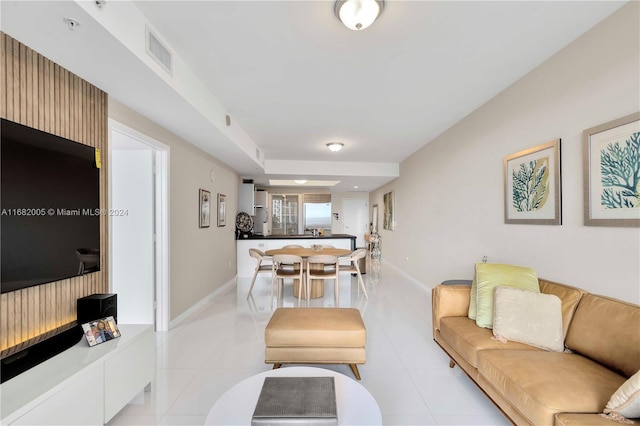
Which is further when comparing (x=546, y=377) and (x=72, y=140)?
(x=72, y=140)

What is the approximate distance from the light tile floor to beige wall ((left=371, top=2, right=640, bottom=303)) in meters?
1.15

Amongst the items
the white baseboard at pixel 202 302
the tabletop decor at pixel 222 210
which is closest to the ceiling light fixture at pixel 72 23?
the white baseboard at pixel 202 302

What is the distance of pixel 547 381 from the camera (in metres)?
1.43

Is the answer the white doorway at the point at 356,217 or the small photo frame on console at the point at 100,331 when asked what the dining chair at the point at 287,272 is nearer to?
the small photo frame on console at the point at 100,331

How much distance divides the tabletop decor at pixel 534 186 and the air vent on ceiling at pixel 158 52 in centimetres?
315

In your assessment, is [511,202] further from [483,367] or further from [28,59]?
[28,59]

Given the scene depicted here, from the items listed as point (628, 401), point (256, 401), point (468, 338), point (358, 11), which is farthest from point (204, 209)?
point (628, 401)

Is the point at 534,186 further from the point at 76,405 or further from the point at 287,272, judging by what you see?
the point at 76,405

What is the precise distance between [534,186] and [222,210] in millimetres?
4567

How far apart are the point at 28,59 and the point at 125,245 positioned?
6.88 feet

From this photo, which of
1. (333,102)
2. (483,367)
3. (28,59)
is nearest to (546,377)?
(483,367)

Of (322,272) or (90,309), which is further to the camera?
(322,272)

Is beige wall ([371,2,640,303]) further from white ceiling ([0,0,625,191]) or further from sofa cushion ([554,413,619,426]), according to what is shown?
sofa cushion ([554,413,619,426])

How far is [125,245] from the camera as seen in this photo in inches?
126
